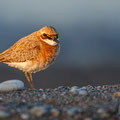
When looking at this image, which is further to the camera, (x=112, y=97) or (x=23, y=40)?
(x=23, y=40)

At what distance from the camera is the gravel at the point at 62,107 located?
4492 millimetres

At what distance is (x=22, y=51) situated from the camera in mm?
7867

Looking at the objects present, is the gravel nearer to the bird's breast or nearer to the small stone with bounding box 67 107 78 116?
the small stone with bounding box 67 107 78 116

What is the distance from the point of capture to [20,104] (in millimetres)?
5324

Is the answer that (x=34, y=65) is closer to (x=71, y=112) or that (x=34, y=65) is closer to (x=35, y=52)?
(x=35, y=52)

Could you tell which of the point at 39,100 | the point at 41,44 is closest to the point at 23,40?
the point at 41,44

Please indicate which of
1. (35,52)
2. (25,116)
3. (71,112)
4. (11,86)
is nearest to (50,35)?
(35,52)

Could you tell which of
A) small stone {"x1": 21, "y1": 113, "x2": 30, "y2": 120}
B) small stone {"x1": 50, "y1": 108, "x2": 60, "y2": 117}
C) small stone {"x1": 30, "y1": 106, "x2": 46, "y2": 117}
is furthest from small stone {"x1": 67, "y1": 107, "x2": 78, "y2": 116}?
small stone {"x1": 21, "y1": 113, "x2": 30, "y2": 120}

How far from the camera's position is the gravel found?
449 centimetres

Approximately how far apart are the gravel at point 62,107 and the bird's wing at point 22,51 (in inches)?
48.8

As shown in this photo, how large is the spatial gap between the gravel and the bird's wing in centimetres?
124

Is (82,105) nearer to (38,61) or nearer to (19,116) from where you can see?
(19,116)

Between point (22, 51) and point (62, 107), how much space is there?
315 centimetres

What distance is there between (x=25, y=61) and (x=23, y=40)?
0.68m
